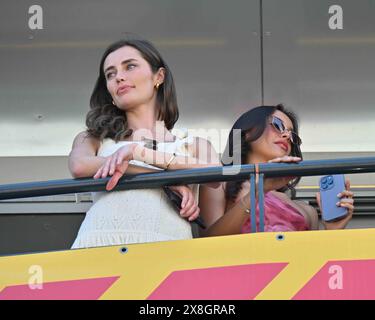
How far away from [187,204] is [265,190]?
376 millimetres

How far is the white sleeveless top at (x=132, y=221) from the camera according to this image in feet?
13.9

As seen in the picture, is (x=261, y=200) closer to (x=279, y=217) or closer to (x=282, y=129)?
(x=279, y=217)

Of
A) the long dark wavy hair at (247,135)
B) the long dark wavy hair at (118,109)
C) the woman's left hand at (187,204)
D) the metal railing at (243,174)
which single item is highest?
the long dark wavy hair at (118,109)

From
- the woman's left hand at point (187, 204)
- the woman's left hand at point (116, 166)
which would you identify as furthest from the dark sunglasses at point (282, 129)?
the woman's left hand at point (116, 166)

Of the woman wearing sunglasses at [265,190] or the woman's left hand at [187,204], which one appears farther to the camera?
the woman wearing sunglasses at [265,190]

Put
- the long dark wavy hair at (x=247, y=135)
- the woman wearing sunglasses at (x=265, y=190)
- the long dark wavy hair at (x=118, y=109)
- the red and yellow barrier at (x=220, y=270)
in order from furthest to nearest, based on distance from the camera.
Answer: the long dark wavy hair at (x=247, y=135)
the long dark wavy hair at (x=118, y=109)
the woman wearing sunglasses at (x=265, y=190)
the red and yellow barrier at (x=220, y=270)

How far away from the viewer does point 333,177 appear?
14.9ft

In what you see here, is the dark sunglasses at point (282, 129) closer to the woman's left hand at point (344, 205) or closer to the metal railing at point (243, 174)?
the woman's left hand at point (344, 205)

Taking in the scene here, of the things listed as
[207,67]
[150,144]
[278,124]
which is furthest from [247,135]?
[207,67]

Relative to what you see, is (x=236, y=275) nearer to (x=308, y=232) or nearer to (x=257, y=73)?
(x=308, y=232)

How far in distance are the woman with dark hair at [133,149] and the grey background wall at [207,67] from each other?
1844 millimetres

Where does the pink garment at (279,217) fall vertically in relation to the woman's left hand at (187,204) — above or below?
below
